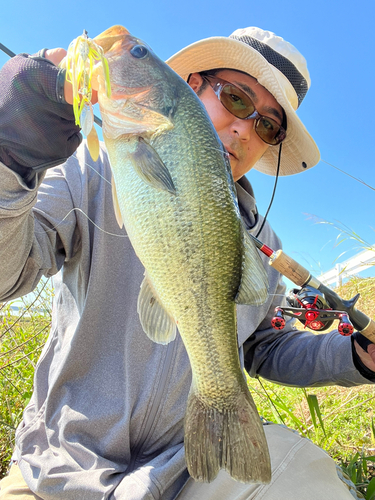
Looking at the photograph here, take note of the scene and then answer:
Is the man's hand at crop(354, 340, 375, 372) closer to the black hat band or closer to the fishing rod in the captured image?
the fishing rod

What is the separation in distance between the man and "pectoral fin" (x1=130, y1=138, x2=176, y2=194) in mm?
354

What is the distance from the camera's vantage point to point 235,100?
2418mm

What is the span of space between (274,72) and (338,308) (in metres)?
1.49

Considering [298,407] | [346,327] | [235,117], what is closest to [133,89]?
[235,117]

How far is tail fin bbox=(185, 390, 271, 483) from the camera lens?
1340 mm

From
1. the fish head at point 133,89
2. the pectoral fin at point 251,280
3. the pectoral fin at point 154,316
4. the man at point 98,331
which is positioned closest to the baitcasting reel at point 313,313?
the man at point 98,331

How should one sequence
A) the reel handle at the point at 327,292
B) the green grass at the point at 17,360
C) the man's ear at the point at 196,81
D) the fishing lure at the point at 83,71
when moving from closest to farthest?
the fishing lure at the point at 83,71, the reel handle at the point at 327,292, the man's ear at the point at 196,81, the green grass at the point at 17,360

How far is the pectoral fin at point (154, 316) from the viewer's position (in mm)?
1372

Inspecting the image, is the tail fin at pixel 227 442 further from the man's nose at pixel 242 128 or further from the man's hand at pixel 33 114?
the man's nose at pixel 242 128

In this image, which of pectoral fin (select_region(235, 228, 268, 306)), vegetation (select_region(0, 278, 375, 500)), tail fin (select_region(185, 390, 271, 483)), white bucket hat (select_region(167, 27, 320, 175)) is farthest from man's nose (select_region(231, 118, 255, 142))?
vegetation (select_region(0, 278, 375, 500))

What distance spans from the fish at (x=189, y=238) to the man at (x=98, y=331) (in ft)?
0.94

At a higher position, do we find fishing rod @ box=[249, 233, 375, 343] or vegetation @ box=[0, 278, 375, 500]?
fishing rod @ box=[249, 233, 375, 343]

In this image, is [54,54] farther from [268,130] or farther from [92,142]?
[268,130]

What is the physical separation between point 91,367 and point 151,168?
1.19 metres
